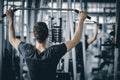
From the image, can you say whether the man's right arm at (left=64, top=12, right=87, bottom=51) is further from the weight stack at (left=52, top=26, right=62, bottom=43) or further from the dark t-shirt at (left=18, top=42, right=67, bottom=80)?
the weight stack at (left=52, top=26, right=62, bottom=43)

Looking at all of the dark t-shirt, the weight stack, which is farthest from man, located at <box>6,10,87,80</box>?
the weight stack

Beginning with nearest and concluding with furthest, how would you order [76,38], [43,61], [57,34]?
[43,61]
[76,38]
[57,34]

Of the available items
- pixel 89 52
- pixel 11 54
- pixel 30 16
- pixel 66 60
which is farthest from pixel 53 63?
pixel 89 52

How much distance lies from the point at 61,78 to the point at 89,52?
8187 mm

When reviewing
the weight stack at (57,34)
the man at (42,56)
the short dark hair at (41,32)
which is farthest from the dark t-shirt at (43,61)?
the weight stack at (57,34)

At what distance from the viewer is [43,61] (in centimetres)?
237

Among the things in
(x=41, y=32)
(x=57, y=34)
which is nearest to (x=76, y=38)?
(x=41, y=32)

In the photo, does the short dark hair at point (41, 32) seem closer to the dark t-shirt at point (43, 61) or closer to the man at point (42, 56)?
the man at point (42, 56)

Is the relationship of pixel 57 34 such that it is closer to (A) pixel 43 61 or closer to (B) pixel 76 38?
(B) pixel 76 38

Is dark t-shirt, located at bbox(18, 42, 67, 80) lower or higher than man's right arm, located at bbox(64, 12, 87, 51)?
lower

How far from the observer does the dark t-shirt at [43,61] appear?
2.38m

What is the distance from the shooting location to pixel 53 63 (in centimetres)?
240

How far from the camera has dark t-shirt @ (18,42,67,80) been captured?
7.80ft

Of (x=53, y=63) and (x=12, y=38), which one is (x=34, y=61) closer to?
(x=53, y=63)
